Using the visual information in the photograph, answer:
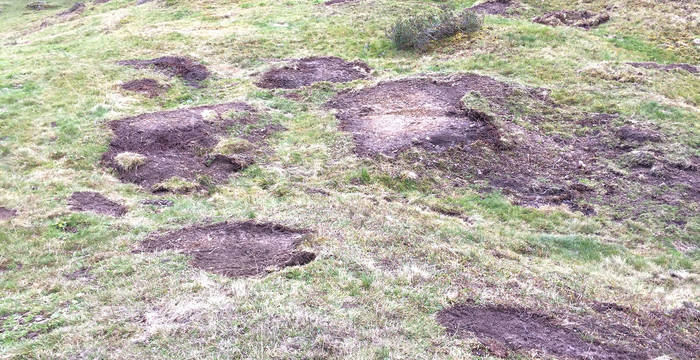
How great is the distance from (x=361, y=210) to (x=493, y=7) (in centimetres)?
1977

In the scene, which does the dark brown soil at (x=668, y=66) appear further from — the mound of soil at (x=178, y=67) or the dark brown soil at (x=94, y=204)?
the dark brown soil at (x=94, y=204)

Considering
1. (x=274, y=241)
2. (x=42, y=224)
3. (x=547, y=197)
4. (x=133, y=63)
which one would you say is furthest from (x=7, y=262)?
(x=133, y=63)

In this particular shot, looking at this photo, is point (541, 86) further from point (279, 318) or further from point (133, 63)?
point (133, 63)

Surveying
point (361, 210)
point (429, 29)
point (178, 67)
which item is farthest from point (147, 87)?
point (429, 29)

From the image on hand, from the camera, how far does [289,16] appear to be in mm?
27422

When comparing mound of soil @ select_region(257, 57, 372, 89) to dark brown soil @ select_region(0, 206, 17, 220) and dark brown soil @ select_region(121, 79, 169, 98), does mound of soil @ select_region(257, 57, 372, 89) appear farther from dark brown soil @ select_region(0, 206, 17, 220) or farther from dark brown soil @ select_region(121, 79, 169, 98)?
dark brown soil @ select_region(0, 206, 17, 220)

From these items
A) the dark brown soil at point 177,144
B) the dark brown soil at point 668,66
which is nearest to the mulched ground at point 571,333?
the dark brown soil at point 177,144

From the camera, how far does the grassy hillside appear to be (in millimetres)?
6852

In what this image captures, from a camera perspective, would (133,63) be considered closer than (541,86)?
No

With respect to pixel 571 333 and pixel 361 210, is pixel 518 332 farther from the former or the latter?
pixel 361 210

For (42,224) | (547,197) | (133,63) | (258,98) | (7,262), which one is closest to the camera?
(7,262)

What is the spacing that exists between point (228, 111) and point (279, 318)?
1089cm

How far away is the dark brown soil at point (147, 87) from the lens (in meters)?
18.3

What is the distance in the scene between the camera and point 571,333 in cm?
706
